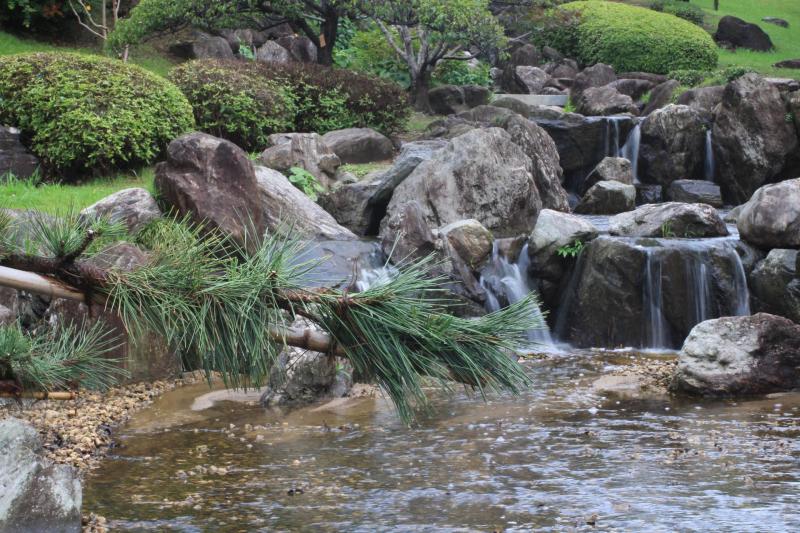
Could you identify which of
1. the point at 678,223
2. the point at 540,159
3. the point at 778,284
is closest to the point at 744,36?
the point at 540,159

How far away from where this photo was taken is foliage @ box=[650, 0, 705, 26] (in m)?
36.0

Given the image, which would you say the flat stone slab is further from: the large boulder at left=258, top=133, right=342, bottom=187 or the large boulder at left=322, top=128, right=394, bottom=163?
the large boulder at left=258, top=133, right=342, bottom=187

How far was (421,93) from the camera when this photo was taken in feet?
70.2

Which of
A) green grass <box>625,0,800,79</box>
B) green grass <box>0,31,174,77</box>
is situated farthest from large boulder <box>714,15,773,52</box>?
green grass <box>0,31,174,77</box>

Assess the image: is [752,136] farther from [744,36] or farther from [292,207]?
[744,36]

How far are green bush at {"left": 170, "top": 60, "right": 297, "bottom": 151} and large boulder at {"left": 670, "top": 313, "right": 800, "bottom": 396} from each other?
9376mm

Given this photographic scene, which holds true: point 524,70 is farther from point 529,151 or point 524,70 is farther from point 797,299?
point 797,299

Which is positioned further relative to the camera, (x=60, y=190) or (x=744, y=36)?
(x=744, y=36)

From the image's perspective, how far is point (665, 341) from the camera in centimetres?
1192

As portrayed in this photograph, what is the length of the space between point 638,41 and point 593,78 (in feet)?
13.4

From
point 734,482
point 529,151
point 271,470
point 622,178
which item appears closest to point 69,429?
point 271,470

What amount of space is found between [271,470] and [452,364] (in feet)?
13.3

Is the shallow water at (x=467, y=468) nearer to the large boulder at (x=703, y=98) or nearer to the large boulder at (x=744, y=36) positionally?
the large boulder at (x=703, y=98)

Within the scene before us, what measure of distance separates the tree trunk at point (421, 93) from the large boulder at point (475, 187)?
7.66 meters
